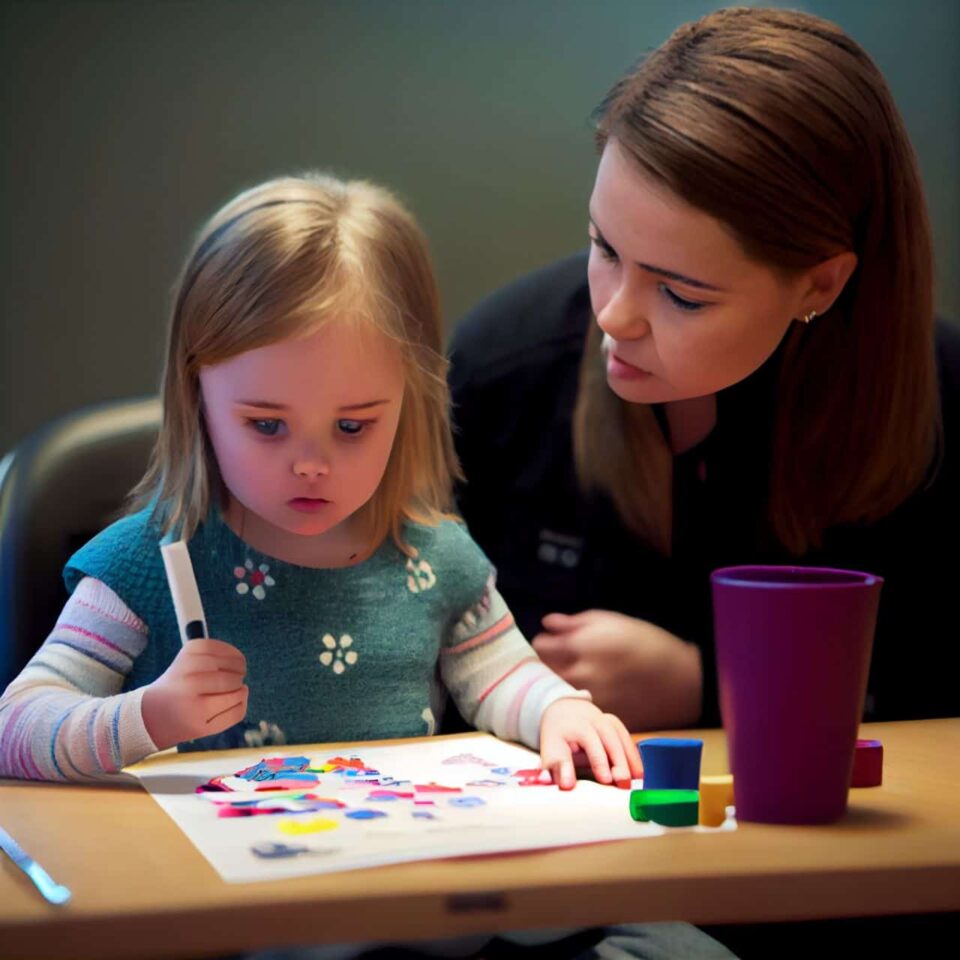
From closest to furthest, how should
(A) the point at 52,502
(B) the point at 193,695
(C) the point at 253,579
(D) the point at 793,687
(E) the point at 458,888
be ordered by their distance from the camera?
1. (E) the point at 458,888
2. (D) the point at 793,687
3. (B) the point at 193,695
4. (C) the point at 253,579
5. (A) the point at 52,502

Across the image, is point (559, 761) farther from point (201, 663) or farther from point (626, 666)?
point (626, 666)

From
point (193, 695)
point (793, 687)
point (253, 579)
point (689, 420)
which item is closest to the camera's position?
point (793, 687)

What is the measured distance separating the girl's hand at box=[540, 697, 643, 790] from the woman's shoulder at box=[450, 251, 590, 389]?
0.50 m

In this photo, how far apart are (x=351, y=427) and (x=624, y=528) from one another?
1.42 ft

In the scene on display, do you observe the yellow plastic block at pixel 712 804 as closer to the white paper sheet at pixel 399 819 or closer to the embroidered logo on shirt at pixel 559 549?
the white paper sheet at pixel 399 819

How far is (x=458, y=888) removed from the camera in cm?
61

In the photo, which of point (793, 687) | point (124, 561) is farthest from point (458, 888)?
point (124, 561)

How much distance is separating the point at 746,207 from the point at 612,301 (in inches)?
4.5

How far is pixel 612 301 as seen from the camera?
999mm

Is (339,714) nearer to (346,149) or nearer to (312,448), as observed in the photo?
(312,448)

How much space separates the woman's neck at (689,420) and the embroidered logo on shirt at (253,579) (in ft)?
1.42

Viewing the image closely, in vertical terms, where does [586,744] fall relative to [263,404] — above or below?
below

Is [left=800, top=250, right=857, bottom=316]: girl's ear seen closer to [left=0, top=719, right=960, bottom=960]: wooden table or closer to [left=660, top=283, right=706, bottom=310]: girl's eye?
[left=660, top=283, right=706, bottom=310]: girl's eye

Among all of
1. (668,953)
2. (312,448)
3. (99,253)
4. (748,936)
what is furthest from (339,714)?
(99,253)
